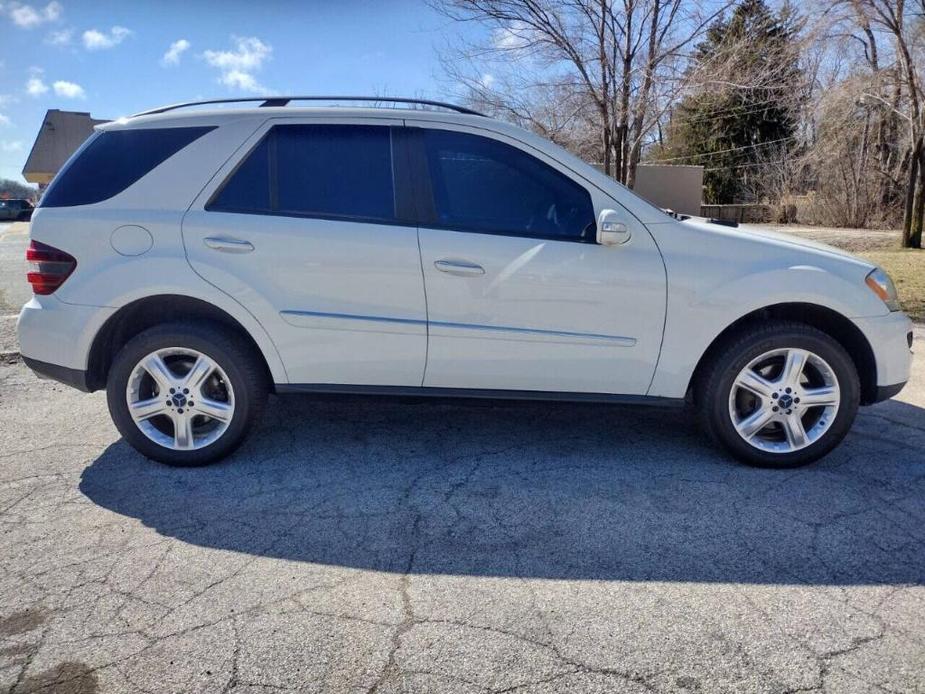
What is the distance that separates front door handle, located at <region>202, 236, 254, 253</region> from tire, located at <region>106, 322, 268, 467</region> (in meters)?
0.45

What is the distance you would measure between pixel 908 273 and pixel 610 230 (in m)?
10.2

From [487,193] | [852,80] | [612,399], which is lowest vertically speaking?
[612,399]

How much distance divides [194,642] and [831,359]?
342 centimetres

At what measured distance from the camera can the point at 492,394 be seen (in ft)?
13.0

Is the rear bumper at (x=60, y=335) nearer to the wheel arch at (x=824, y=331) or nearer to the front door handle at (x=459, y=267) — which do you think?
the front door handle at (x=459, y=267)

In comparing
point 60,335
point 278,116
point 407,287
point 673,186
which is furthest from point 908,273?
point 673,186

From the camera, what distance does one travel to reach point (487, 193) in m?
3.94

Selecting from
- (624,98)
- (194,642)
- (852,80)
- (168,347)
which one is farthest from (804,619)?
(852,80)

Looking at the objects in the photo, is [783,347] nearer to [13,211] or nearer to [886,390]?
[886,390]

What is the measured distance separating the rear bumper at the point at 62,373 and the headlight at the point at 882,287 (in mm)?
4383

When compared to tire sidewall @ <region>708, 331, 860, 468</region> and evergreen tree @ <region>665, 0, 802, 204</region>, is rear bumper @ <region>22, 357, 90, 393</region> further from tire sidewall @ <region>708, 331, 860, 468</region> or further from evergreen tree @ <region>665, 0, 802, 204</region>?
evergreen tree @ <region>665, 0, 802, 204</region>

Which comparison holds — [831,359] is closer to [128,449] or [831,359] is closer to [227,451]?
[227,451]

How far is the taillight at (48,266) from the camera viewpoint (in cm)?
387

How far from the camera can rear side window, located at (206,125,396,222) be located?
3916mm
